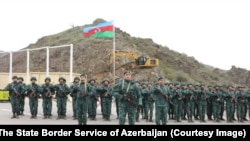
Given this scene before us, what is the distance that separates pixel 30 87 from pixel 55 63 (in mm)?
37154

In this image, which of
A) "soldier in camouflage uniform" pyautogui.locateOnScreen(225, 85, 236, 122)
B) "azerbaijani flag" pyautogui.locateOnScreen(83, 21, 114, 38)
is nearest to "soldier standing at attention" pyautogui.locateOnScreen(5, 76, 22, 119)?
"soldier in camouflage uniform" pyautogui.locateOnScreen(225, 85, 236, 122)

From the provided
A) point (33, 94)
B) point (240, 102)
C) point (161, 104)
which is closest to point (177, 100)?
point (240, 102)

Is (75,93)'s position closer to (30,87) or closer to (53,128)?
(30,87)

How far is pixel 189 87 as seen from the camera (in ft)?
63.3

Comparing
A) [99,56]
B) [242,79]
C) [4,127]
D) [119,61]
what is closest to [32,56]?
[99,56]

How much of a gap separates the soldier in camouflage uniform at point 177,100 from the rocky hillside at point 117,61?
90.5ft

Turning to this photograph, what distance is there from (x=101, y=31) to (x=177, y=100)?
1013 centimetres

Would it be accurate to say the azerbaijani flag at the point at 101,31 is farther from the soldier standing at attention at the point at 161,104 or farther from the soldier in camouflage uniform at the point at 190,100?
the soldier standing at attention at the point at 161,104

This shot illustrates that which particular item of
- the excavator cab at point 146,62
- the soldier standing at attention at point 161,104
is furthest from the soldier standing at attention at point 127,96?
the excavator cab at point 146,62

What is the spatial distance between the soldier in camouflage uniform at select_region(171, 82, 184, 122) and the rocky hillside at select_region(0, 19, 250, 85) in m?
27.6

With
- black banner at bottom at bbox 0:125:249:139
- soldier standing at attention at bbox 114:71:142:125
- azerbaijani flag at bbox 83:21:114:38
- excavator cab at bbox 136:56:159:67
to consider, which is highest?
azerbaijani flag at bbox 83:21:114:38

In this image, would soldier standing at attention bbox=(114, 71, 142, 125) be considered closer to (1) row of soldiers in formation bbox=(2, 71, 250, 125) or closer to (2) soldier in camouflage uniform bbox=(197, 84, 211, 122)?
(1) row of soldiers in formation bbox=(2, 71, 250, 125)

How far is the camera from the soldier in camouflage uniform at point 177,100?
18844mm

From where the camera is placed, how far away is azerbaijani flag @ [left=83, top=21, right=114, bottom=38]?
27.3 metres
